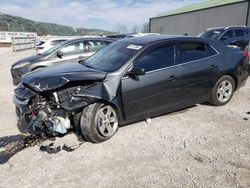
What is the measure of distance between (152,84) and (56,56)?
4.77 metres

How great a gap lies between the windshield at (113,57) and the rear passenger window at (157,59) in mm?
216

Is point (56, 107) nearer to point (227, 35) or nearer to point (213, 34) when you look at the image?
point (213, 34)

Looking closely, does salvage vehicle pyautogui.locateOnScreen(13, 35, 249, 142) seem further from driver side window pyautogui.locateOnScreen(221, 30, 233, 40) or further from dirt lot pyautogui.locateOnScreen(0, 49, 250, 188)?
driver side window pyautogui.locateOnScreen(221, 30, 233, 40)

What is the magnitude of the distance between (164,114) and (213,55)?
160 centimetres

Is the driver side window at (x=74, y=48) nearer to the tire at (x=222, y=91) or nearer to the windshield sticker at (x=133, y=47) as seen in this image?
the windshield sticker at (x=133, y=47)

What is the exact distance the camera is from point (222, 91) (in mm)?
5773

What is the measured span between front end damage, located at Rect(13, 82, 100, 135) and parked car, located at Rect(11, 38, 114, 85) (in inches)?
163

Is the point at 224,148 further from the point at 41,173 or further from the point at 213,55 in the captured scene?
the point at 41,173

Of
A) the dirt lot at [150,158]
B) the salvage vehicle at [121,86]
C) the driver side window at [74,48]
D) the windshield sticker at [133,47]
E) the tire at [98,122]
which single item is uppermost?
the windshield sticker at [133,47]

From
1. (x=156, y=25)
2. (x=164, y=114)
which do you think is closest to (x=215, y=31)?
(x=164, y=114)

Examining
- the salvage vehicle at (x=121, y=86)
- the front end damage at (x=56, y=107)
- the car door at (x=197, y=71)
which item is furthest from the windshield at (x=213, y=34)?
the front end damage at (x=56, y=107)

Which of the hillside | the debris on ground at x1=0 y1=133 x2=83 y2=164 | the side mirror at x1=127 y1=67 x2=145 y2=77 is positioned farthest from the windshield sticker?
the hillside

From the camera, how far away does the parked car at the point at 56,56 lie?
325 inches

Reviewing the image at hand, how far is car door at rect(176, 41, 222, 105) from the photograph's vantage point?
199 inches
